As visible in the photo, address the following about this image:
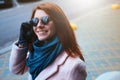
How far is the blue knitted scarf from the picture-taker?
0.89 meters

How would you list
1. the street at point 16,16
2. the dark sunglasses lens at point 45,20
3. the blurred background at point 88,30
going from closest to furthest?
the dark sunglasses lens at point 45,20 < the blurred background at point 88,30 < the street at point 16,16

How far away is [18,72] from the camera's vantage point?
104 cm

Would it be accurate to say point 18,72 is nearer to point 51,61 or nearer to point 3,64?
point 51,61

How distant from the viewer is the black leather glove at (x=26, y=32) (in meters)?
0.87

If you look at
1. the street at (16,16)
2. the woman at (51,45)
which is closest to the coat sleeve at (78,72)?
the woman at (51,45)

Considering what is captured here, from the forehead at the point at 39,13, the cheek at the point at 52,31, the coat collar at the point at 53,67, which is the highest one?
the forehead at the point at 39,13

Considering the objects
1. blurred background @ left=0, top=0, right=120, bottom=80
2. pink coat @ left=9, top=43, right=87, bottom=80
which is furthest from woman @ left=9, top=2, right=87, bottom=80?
blurred background @ left=0, top=0, right=120, bottom=80

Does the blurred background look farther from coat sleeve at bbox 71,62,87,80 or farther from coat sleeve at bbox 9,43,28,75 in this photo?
coat sleeve at bbox 71,62,87,80

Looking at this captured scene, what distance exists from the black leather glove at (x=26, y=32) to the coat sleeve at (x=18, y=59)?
0.04 m

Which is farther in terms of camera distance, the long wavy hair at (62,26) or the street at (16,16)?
the street at (16,16)

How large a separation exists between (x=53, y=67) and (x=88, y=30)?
2.40 metres

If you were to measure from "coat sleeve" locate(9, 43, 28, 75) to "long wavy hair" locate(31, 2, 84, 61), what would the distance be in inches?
6.7

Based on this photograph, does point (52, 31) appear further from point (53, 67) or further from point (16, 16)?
point (16, 16)

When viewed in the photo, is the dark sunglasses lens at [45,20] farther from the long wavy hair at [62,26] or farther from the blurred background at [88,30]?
the blurred background at [88,30]
